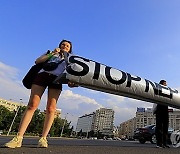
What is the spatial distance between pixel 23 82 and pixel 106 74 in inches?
68.2

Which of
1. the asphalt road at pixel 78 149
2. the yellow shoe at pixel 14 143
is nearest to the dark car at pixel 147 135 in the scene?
the asphalt road at pixel 78 149

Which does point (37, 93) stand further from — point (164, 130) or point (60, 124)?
point (60, 124)

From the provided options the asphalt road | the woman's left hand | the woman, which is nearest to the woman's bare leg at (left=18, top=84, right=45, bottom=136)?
the woman

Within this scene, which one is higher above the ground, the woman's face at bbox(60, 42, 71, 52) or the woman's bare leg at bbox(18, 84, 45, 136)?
the woman's face at bbox(60, 42, 71, 52)

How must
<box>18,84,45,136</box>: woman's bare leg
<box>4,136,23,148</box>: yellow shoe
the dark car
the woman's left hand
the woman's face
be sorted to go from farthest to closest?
the dark car < the woman's left hand < the woman's face < <box>18,84,45,136</box>: woman's bare leg < <box>4,136,23,148</box>: yellow shoe

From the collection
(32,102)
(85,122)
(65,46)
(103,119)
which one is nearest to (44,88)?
(32,102)

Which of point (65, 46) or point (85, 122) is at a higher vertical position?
point (85, 122)

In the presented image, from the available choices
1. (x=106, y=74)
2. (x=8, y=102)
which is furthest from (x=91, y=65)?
(x=8, y=102)

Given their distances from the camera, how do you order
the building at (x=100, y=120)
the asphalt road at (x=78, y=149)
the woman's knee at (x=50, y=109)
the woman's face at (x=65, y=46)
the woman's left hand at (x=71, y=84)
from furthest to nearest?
the building at (x=100, y=120)
the woman's left hand at (x=71, y=84)
the woman's face at (x=65, y=46)
the woman's knee at (x=50, y=109)
the asphalt road at (x=78, y=149)

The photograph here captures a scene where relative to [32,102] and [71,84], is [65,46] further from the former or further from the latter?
[32,102]

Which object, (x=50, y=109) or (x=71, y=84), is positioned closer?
(x=50, y=109)

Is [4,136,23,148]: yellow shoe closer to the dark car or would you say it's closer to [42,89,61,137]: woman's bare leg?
[42,89,61,137]: woman's bare leg

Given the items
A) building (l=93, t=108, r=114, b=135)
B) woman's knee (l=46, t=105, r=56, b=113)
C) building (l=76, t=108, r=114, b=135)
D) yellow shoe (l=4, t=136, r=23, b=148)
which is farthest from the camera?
building (l=93, t=108, r=114, b=135)

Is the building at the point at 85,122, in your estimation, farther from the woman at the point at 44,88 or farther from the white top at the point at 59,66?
the woman at the point at 44,88
